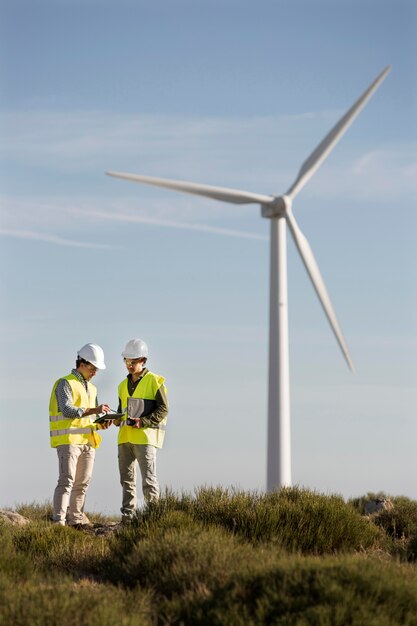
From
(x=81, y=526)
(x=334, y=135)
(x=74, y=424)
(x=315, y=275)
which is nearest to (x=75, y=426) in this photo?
(x=74, y=424)

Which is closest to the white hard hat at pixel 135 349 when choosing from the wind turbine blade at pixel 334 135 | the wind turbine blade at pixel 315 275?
the wind turbine blade at pixel 315 275

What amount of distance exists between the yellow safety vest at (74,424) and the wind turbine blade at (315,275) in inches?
238

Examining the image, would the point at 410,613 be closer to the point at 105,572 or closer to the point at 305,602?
the point at 305,602

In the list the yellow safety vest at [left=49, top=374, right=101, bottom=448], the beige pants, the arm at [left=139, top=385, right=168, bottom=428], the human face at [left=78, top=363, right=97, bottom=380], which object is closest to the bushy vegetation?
the beige pants

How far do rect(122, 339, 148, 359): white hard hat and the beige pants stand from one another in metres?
1.64

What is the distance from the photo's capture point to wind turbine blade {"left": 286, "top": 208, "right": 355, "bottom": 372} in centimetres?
2162

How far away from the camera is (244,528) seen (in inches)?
620

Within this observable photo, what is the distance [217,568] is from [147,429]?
5240 millimetres

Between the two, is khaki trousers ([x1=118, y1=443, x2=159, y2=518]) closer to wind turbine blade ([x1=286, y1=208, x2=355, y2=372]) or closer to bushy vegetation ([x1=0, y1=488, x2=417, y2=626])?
bushy vegetation ([x1=0, y1=488, x2=417, y2=626])

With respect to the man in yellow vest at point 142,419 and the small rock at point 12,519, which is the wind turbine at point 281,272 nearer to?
the man in yellow vest at point 142,419

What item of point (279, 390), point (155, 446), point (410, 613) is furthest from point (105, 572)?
point (279, 390)

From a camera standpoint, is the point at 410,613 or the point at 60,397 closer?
the point at 410,613

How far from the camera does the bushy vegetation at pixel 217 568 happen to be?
429 inches

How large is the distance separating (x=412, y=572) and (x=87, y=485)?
6853mm
